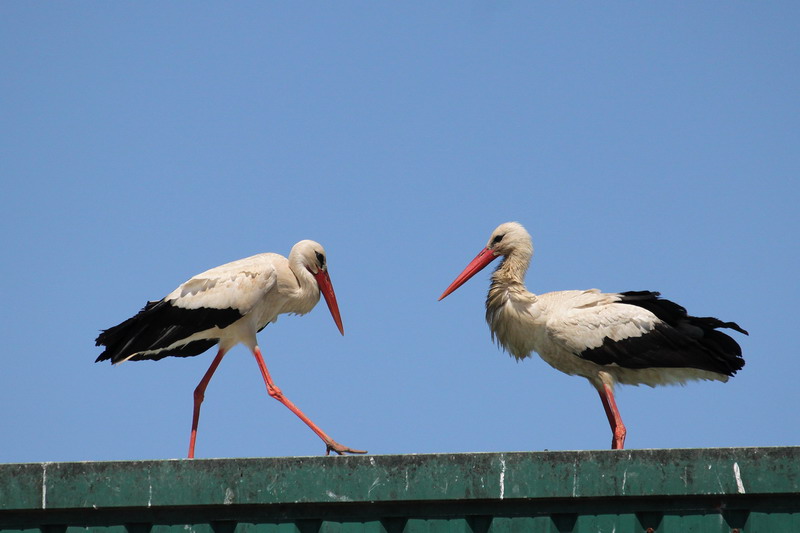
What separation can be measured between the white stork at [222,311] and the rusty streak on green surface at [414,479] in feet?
12.4

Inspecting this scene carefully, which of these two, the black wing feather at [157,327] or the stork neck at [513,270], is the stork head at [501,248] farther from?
the black wing feather at [157,327]

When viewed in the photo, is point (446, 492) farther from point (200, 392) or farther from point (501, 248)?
point (501, 248)

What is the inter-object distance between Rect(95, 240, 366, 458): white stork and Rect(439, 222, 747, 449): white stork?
71.1 inches

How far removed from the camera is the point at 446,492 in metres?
3.65

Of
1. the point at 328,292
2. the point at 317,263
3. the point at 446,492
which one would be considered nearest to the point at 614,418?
the point at 328,292

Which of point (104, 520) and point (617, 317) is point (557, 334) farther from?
point (104, 520)

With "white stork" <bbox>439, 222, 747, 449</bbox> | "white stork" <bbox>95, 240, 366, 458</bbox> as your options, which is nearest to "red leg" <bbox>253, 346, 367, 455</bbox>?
"white stork" <bbox>95, 240, 366, 458</bbox>

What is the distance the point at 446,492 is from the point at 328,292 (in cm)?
535

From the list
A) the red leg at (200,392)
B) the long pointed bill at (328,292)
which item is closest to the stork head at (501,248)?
the long pointed bill at (328,292)

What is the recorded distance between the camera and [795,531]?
3637 millimetres

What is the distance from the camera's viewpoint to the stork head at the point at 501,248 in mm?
9070

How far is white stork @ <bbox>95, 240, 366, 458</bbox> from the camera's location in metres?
7.88

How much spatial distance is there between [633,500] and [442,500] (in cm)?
72

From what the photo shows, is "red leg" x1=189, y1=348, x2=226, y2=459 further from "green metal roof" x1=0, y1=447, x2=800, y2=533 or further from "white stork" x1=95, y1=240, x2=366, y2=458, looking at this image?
"green metal roof" x1=0, y1=447, x2=800, y2=533
